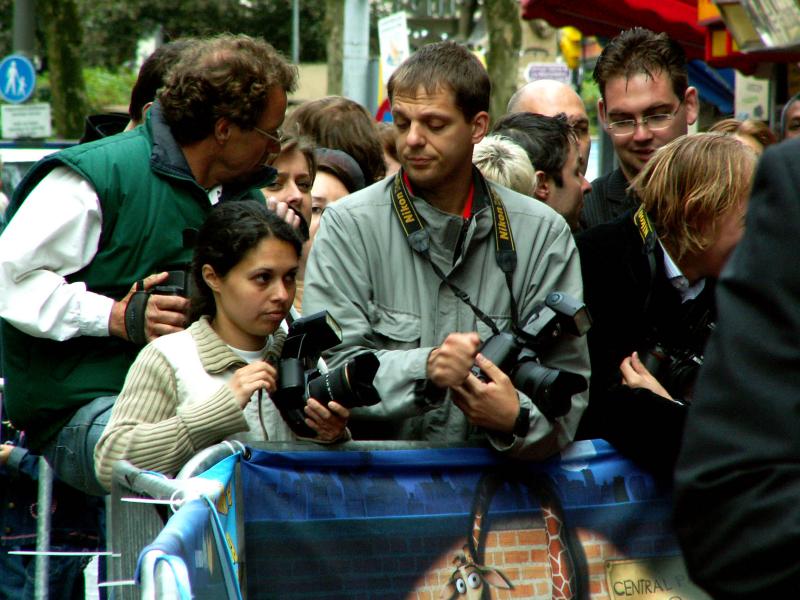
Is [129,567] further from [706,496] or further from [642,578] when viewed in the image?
[706,496]

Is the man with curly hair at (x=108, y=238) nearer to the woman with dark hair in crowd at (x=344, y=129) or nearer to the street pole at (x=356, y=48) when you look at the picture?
the woman with dark hair in crowd at (x=344, y=129)

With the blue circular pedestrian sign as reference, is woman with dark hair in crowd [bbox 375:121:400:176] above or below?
above

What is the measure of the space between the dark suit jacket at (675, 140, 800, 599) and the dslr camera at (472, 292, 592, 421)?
71.1 inches

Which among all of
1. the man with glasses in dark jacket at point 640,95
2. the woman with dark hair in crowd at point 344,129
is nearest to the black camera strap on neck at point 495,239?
the man with glasses in dark jacket at point 640,95

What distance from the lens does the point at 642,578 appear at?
3.57m

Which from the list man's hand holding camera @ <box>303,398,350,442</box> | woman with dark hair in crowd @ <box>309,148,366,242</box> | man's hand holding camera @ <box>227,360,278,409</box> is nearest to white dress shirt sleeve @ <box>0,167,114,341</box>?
man's hand holding camera @ <box>227,360,278,409</box>

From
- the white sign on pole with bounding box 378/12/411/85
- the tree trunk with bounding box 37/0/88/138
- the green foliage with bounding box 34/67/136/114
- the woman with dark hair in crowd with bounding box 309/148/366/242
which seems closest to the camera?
the woman with dark hair in crowd with bounding box 309/148/366/242

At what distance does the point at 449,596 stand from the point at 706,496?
210cm

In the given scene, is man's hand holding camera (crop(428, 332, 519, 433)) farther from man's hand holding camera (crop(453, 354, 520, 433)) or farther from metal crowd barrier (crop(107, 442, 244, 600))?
metal crowd barrier (crop(107, 442, 244, 600))

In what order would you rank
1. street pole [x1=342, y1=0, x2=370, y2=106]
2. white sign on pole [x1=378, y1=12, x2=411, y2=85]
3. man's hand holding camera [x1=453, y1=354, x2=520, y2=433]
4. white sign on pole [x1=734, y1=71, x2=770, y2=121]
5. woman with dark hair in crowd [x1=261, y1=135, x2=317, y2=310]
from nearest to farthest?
man's hand holding camera [x1=453, y1=354, x2=520, y2=433]
woman with dark hair in crowd [x1=261, y1=135, x2=317, y2=310]
white sign on pole [x1=734, y1=71, x2=770, y2=121]
white sign on pole [x1=378, y1=12, x2=411, y2=85]
street pole [x1=342, y1=0, x2=370, y2=106]

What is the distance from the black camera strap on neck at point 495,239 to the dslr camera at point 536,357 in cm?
15

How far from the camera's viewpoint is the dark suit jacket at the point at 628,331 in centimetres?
351

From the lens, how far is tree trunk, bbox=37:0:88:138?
85.0ft

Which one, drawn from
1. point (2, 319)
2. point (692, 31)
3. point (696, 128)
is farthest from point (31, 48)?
point (2, 319)
